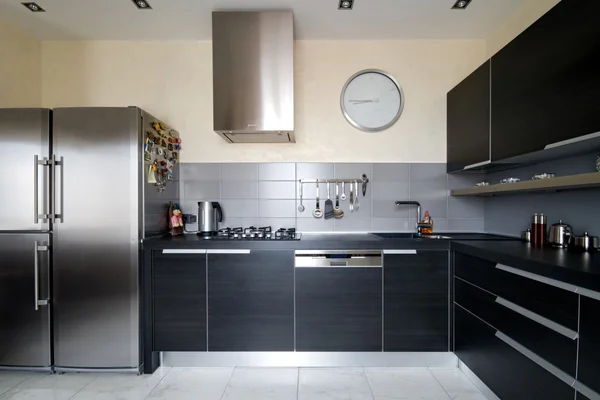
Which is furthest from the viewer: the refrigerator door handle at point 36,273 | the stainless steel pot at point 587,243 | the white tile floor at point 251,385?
the refrigerator door handle at point 36,273

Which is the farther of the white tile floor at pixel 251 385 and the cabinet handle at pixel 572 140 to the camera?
the white tile floor at pixel 251 385

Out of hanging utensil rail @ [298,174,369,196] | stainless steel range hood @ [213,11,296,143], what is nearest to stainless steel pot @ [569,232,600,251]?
hanging utensil rail @ [298,174,369,196]

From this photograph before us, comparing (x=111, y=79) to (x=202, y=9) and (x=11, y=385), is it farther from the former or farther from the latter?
(x=11, y=385)

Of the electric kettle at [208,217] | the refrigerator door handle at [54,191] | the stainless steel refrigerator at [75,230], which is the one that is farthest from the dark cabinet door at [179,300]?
the refrigerator door handle at [54,191]

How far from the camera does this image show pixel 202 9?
7.15 feet

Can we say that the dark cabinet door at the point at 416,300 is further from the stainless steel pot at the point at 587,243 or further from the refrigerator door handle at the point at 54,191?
the refrigerator door handle at the point at 54,191

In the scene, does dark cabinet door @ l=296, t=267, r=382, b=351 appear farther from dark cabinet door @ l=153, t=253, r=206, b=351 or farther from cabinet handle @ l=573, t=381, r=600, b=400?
cabinet handle @ l=573, t=381, r=600, b=400

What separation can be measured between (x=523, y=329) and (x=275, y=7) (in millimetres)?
2386

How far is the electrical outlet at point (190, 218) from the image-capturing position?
8.32 ft

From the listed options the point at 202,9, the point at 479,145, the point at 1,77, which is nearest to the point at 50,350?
the point at 1,77

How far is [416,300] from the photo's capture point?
2.02m

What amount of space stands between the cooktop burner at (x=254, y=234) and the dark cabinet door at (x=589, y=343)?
1.44m

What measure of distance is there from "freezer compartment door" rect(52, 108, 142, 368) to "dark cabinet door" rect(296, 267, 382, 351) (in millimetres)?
1085

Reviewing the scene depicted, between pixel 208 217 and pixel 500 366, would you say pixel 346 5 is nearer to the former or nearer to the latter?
pixel 208 217
